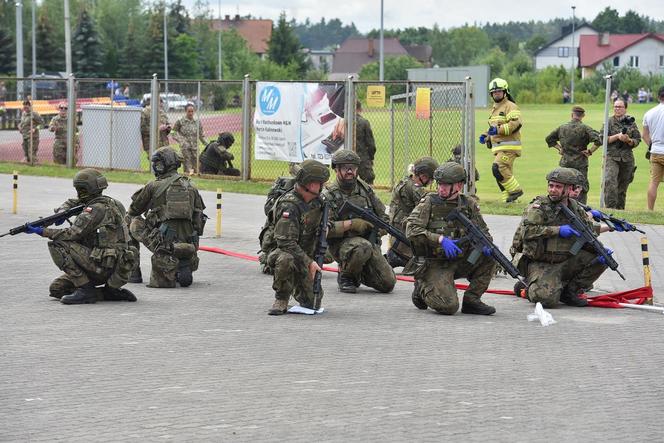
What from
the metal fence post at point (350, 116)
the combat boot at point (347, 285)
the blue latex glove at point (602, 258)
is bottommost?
the combat boot at point (347, 285)

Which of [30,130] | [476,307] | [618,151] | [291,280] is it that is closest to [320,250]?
[291,280]

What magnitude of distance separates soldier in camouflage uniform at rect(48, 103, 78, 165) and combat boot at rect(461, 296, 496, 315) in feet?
60.4

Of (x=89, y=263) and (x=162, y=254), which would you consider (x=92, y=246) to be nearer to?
(x=89, y=263)

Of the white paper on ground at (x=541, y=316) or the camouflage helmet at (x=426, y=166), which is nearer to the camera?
the white paper on ground at (x=541, y=316)

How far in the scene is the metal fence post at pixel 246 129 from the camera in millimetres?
24438

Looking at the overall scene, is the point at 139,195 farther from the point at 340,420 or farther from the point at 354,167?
the point at 340,420

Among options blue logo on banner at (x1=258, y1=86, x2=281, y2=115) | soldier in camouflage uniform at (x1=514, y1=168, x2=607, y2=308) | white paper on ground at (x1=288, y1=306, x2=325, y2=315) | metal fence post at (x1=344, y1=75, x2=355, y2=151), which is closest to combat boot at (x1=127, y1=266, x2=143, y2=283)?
white paper on ground at (x1=288, y1=306, x2=325, y2=315)

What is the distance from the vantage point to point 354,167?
13.4 metres

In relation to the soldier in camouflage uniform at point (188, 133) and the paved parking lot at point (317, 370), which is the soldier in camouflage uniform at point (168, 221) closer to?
the paved parking lot at point (317, 370)

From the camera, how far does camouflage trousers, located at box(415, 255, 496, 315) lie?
470 inches

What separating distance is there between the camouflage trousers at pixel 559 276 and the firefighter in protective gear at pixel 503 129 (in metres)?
7.47

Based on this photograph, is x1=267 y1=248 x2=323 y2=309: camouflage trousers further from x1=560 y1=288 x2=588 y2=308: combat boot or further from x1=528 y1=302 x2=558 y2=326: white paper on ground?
x1=560 y1=288 x2=588 y2=308: combat boot

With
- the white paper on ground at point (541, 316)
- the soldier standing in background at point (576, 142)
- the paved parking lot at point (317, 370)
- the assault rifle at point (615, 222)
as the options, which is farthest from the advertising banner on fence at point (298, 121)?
the white paper on ground at point (541, 316)

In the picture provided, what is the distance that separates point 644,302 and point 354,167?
3341 millimetres
